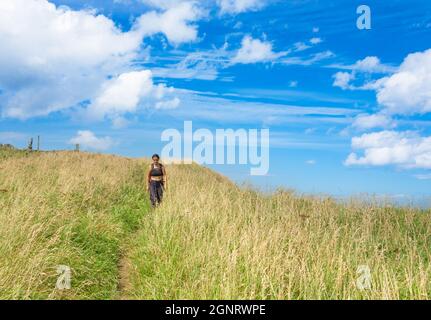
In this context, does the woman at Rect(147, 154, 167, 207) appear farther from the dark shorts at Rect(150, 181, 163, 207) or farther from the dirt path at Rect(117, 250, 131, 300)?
the dirt path at Rect(117, 250, 131, 300)

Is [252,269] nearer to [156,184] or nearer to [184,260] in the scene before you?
[184,260]

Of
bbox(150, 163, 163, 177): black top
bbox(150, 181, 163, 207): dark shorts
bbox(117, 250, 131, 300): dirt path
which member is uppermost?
bbox(150, 163, 163, 177): black top

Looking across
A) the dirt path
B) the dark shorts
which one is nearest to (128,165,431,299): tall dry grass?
the dirt path

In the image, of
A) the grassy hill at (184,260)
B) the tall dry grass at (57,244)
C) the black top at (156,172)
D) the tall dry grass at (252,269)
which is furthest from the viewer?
the black top at (156,172)

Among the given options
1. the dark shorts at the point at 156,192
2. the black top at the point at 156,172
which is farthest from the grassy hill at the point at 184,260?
the black top at the point at 156,172

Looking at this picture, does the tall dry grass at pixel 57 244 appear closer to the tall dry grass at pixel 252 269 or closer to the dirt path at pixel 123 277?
the dirt path at pixel 123 277

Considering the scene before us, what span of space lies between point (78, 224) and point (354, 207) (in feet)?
29.3

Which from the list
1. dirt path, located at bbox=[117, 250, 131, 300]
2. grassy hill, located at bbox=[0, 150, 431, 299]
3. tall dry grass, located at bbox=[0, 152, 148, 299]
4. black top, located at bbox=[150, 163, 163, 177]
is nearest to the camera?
grassy hill, located at bbox=[0, 150, 431, 299]

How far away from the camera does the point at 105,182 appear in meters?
16.3

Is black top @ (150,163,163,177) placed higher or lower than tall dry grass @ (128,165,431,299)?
higher

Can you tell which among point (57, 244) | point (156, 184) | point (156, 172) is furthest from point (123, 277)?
point (156, 172)

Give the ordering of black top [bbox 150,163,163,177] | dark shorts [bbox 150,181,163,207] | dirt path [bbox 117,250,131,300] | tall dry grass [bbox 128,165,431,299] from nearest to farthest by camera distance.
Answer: tall dry grass [bbox 128,165,431,299]
dirt path [bbox 117,250,131,300]
dark shorts [bbox 150,181,163,207]
black top [bbox 150,163,163,177]

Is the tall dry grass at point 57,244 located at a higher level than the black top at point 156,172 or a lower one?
lower
